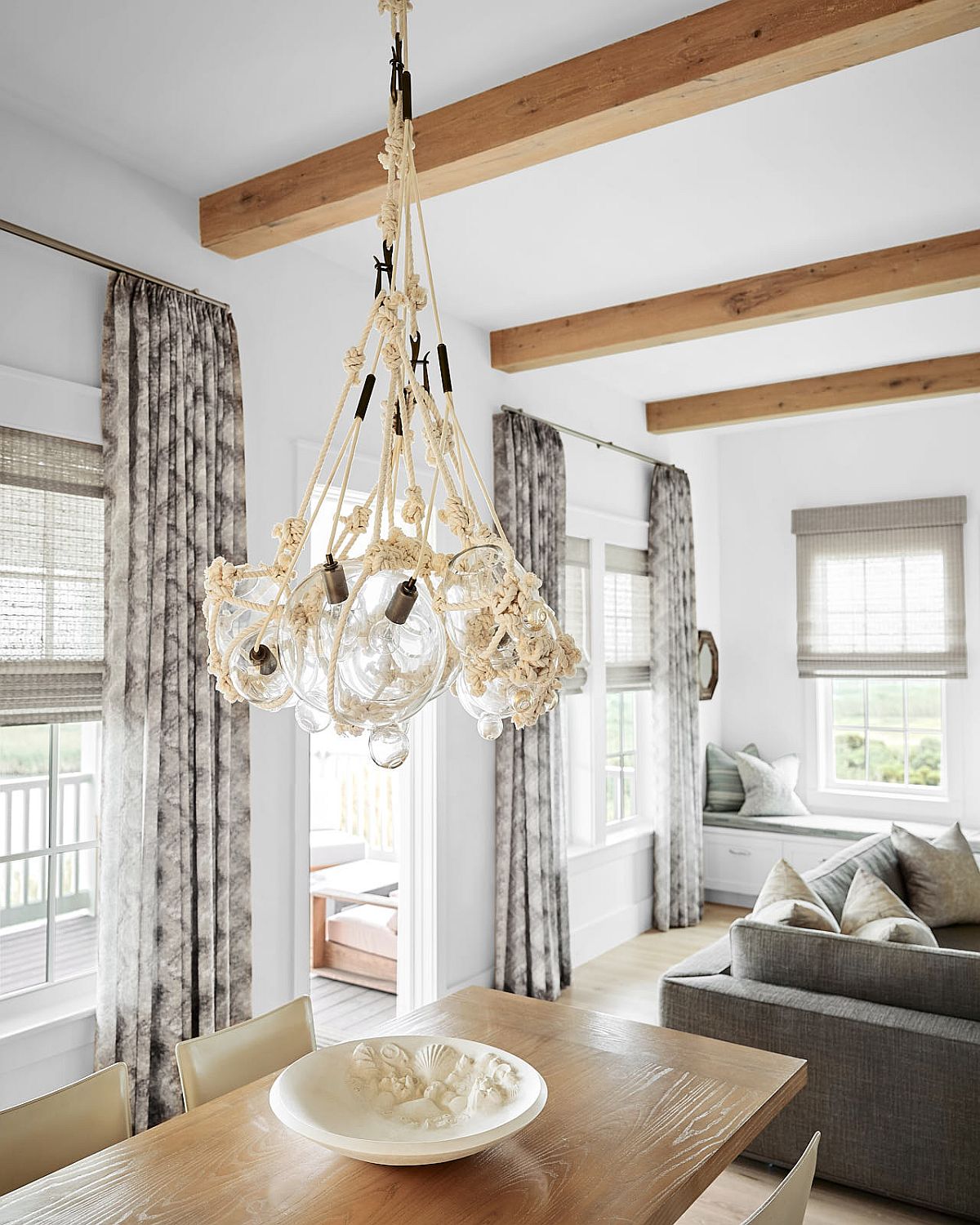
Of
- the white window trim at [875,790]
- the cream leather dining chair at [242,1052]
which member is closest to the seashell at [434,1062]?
the cream leather dining chair at [242,1052]

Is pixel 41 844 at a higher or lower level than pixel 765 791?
higher

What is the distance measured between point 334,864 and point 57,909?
2971 millimetres

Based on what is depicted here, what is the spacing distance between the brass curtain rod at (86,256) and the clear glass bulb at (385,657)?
1.82 meters

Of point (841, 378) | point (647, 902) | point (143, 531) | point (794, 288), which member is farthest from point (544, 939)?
point (841, 378)

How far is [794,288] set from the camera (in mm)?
3812

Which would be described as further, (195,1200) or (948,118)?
(948,118)

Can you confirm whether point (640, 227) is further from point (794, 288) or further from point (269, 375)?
point (269, 375)

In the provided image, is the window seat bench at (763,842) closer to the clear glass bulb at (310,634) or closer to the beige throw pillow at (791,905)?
the beige throw pillow at (791,905)

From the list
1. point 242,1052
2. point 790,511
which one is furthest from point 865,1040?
point 790,511

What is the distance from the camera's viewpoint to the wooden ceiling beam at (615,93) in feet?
6.63

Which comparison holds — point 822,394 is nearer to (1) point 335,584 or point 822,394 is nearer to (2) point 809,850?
(2) point 809,850

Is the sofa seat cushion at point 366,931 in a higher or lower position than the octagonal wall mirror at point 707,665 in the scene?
lower

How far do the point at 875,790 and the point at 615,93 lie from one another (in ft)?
16.4

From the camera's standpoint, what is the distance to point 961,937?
395 cm
